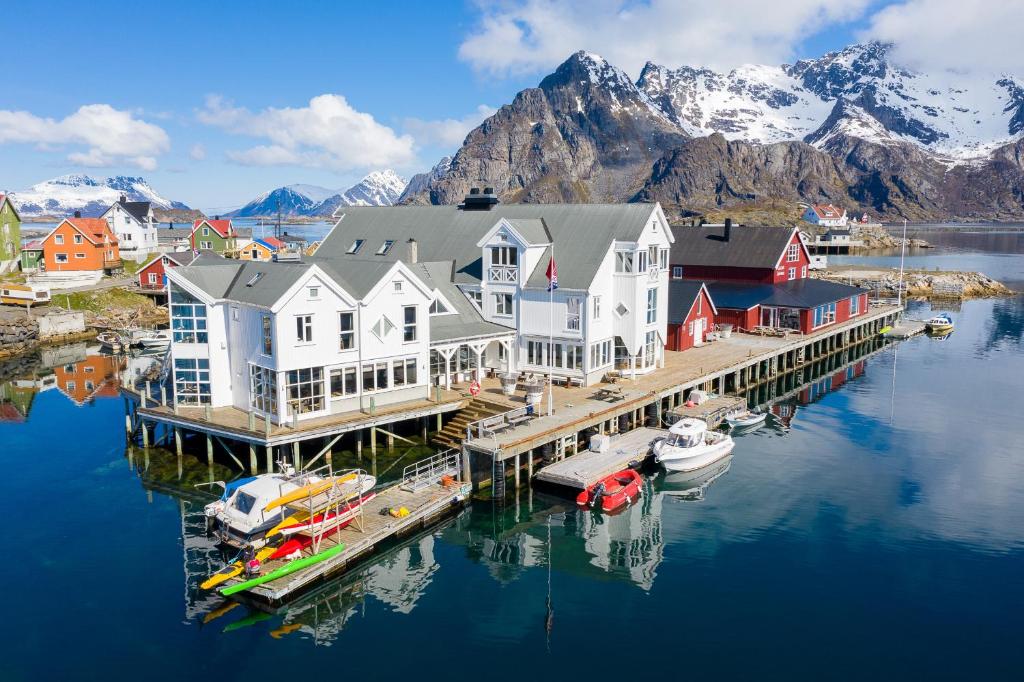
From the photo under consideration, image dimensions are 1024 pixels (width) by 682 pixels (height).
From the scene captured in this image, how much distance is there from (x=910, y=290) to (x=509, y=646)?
10014 centimetres

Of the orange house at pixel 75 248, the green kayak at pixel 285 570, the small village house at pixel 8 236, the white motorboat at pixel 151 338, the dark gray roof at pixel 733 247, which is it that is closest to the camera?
the green kayak at pixel 285 570

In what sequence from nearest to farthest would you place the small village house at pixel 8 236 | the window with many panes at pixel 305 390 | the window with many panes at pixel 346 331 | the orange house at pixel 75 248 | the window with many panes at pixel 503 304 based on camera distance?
1. the window with many panes at pixel 305 390
2. the window with many panes at pixel 346 331
3. the window with many panes at pixel 503 304
4. the orange house at pixel 75 248
5. the small village house at pixel 8 236

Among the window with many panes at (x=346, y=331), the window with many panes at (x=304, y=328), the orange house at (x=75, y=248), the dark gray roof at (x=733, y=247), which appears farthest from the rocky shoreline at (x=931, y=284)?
the orange house at (x=75, y=248)

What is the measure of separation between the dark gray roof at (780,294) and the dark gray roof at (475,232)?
21.9m

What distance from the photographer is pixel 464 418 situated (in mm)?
39781

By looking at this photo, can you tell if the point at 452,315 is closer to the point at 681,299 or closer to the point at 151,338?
the point at 681,299

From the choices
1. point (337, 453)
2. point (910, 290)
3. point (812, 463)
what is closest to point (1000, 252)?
point (910, 290)

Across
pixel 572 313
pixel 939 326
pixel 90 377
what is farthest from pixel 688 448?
pixel 939 326

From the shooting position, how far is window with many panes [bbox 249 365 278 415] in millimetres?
35938

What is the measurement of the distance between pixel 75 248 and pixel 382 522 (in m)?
77.4

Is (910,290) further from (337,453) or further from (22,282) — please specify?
(22,282)

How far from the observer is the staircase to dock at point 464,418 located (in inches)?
1532

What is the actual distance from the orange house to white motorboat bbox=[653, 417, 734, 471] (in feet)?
254

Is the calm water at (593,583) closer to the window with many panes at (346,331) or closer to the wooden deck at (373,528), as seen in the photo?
the wooden deck at (373,528)
